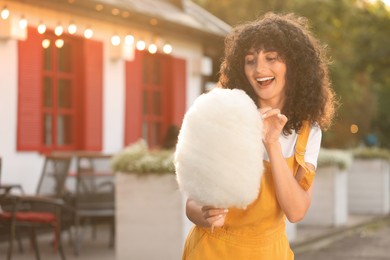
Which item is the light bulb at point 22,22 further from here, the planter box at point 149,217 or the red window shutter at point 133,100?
the red window shutter at point 133,100

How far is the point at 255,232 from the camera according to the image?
3576 millimetres

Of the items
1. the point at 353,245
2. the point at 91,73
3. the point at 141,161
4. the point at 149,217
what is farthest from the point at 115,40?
the point at 149,217

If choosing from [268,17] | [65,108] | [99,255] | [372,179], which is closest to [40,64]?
[65,108]

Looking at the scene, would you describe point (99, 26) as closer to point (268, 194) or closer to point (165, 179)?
point (165, 179)

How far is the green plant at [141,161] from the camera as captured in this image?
10.8 metres

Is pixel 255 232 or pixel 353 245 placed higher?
pixel 255 232

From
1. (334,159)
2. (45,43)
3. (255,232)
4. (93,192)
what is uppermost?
(45,43)

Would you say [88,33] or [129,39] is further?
[129,39]

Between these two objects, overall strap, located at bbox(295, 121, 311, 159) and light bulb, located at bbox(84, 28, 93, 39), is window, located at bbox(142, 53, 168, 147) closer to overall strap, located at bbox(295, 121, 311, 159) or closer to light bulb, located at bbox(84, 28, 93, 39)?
light bulb, located at bbox(84, 28, 93, 39)

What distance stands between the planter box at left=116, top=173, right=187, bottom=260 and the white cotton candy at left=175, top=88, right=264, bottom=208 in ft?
24.0

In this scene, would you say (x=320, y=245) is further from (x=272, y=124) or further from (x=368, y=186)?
(x=272, y=124)

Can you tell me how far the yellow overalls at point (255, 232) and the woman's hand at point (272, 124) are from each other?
0.48 ft

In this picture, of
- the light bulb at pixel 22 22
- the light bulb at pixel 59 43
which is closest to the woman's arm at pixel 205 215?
the light bulb at pixel 22 22

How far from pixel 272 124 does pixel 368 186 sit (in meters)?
17.2
